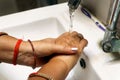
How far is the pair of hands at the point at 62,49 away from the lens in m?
0.56

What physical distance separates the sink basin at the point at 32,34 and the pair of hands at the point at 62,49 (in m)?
0.09

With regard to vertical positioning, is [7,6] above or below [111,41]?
below

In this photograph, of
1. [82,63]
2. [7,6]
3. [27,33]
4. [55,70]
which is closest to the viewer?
[55,70]

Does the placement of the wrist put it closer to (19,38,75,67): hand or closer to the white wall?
(19,38,75,67): hand

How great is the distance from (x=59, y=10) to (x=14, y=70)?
28cm

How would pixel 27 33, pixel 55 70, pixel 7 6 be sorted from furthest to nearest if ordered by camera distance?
1. pixel 7 6
2. pixel 27 33
3. pixel 55 70

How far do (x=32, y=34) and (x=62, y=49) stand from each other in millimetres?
239

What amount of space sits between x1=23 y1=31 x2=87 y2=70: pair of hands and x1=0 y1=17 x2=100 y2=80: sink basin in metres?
0.09

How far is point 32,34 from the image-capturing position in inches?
30.4

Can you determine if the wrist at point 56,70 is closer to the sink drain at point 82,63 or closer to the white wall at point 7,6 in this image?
the sink drain at point 82,63

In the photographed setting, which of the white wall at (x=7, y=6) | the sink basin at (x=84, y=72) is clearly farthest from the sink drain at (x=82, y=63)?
the white wall at (x=7, y=6)

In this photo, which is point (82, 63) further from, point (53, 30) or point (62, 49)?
point (53, 30)

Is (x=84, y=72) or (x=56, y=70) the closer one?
(x=56, y=70)

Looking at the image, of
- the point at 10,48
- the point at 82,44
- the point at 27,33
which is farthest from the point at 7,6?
the point at 82,44
